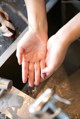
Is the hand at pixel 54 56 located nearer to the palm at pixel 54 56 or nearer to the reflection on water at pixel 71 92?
the palm at pixel 54 56

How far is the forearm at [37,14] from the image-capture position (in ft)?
2.42

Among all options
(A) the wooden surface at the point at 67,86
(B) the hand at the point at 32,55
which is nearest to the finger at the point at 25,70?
(B) the hand at the point at 32,55

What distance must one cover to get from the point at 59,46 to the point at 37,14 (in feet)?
0.53

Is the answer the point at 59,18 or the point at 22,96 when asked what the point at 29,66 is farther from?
the point at 59,18

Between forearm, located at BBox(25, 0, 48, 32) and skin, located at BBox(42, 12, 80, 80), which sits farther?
forearm, located at BBox(25, 0, 48, 32)

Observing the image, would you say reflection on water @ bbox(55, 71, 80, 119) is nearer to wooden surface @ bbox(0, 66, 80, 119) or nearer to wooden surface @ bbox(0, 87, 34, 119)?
wooden surface @ bbox(0, 66, 80, 119)

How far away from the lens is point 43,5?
2.47ft

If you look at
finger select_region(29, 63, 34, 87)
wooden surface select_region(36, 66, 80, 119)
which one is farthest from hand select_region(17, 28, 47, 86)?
wooden surface select_region(36, 66, 80, 119)

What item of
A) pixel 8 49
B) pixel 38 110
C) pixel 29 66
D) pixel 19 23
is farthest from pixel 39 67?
pixel 38 110

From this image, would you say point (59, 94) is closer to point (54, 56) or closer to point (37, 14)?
point (54, 56)

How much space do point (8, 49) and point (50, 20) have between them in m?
0.24

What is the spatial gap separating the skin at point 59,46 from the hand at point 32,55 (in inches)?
0.8

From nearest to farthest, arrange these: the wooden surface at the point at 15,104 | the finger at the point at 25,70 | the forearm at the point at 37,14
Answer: the wooden surface at the point at 15,104
the finger at the point at 25,70
the forearm at the point at 37,14

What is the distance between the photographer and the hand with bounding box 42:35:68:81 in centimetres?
62
